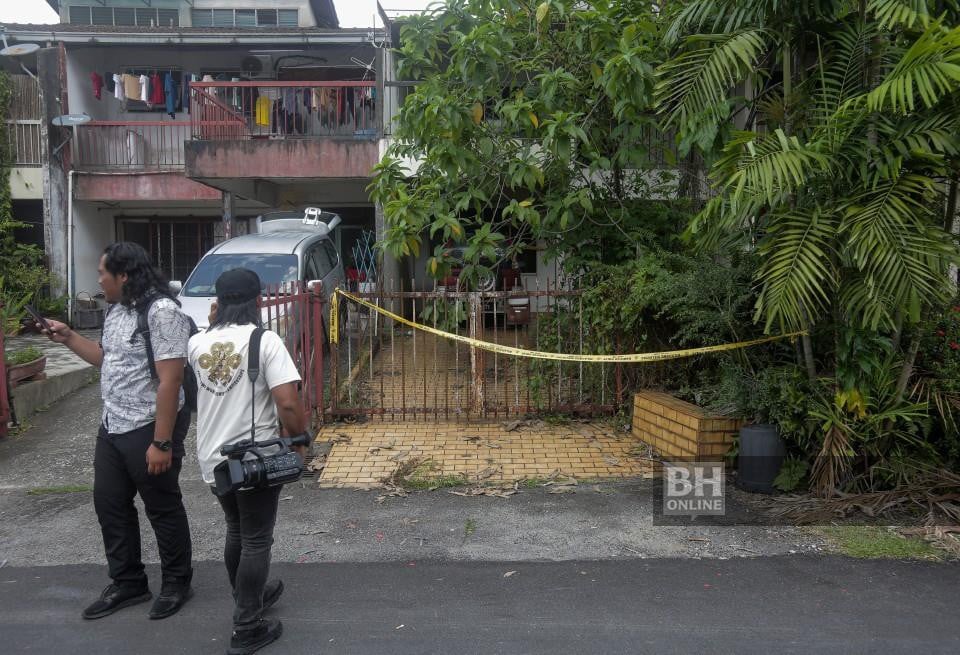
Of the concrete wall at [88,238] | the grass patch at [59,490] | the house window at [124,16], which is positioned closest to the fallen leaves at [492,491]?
the grass patch at [59,490]

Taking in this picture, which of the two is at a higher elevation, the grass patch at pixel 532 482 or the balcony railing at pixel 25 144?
the balcony railing at pixel 25 144

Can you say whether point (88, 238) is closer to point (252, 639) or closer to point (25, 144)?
point (25, 144)

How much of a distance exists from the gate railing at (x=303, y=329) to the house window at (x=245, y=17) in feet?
39.7

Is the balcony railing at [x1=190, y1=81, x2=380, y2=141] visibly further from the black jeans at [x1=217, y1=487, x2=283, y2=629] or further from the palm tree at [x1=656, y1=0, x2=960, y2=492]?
the black jeans at [x1=217, y1=487, x2=283, y2=629]

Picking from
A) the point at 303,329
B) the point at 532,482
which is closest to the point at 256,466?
the point at 532,482

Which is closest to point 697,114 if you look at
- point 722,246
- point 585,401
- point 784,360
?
point 722,246

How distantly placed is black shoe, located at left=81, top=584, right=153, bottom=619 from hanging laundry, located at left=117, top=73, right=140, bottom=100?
12.7 m

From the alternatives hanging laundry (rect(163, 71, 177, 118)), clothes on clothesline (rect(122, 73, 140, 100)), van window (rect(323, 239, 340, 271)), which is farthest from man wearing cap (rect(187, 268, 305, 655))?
hanging laundry (rect(163, 71, 177, 118))

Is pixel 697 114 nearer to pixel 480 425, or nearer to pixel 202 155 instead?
pixel 480 425

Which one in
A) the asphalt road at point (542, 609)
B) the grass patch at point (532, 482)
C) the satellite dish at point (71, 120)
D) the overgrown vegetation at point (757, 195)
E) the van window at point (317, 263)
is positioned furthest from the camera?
the satellite dish at point (71, 120)

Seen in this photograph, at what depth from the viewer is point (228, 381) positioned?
3.46 m

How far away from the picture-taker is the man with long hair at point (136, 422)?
12.1ft

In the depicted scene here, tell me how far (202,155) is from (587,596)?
9935mm

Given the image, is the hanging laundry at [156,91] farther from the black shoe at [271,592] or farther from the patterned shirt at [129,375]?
the black shoe at [271,592]
